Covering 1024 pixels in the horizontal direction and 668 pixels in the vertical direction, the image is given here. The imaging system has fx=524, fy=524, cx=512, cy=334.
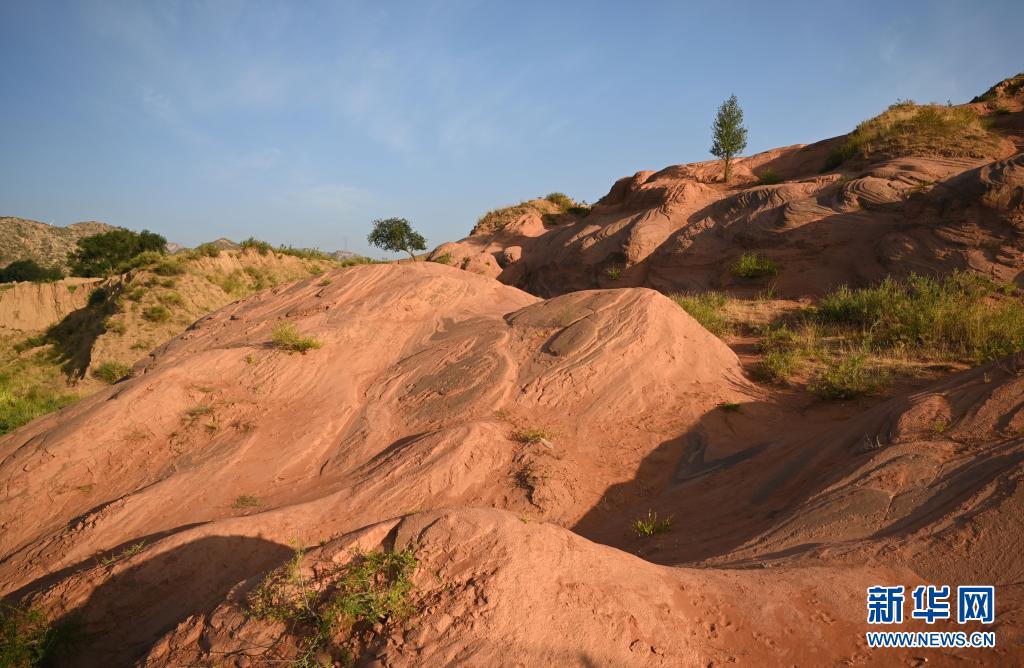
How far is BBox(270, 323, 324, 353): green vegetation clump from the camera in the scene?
7.08 m

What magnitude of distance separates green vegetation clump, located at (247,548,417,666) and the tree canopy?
30479 millimetres

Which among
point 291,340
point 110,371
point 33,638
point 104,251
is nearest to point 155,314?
point 110,371

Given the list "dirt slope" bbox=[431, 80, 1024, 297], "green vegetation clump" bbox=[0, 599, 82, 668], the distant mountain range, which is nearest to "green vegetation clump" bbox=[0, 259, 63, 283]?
the distant mountain range

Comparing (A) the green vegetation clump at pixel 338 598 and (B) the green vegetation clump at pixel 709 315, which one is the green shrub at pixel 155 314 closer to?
(B) the green vegetation clump at pixel 709 315

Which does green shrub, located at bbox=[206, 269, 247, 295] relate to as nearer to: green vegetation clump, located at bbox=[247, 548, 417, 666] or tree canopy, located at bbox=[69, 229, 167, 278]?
tree canopy, located at bbox=[69, 229, 167, 278]

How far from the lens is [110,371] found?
13.2 m

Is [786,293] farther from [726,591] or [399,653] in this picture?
[399,653]

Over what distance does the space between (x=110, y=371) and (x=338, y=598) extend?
1429 centimetres

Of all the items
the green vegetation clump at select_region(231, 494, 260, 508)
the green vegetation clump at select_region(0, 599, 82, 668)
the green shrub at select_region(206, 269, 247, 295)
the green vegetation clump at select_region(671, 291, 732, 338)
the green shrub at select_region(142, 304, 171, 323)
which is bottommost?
the green vegetation clump at select_region(0, 599, 82, 668)

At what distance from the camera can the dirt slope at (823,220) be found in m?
10.8

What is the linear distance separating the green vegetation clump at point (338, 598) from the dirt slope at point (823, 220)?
1265cm

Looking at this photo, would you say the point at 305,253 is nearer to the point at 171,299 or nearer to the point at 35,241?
the point at 171,299

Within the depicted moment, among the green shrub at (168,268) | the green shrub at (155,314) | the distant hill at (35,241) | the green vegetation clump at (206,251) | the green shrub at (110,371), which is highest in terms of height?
the distant hill at (35,241)

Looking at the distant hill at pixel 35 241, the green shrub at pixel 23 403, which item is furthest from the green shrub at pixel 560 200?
the distant hill at pixel 35 241
